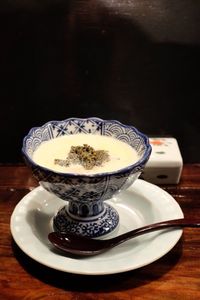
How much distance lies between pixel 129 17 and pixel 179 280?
81 cm

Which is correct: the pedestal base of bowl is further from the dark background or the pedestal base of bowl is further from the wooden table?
the dark background

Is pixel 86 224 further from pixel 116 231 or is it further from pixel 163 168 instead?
pixel 163 168

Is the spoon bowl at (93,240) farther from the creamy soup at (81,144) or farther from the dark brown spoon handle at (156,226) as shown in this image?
the creamy soup at (81,144)

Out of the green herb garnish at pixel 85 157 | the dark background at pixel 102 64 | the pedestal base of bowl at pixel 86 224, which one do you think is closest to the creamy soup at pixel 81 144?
the green herb garnish at pixel 85 157

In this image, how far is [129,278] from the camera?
0.77 meters

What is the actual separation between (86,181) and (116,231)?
20 centimetres

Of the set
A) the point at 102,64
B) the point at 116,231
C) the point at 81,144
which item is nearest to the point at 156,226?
the point at 116,231

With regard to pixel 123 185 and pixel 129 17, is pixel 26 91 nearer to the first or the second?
pixel 129 17

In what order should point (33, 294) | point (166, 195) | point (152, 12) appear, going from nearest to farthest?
point (33, 294), point (166, 195), point (152, 12)

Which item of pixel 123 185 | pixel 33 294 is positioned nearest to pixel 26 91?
pixel 123 185

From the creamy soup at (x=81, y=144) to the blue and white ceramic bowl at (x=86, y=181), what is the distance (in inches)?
0.4

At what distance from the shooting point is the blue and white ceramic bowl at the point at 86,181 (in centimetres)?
77

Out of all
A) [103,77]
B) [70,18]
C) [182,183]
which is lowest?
[182,183]

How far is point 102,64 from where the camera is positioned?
135cm
